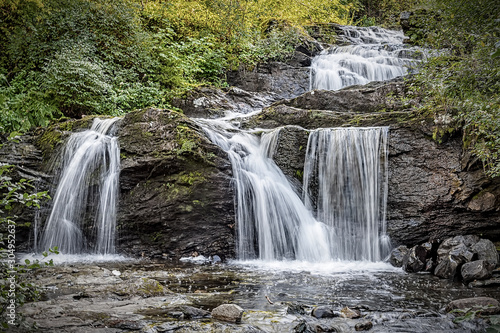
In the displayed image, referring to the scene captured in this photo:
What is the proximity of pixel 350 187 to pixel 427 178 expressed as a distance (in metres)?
1.67

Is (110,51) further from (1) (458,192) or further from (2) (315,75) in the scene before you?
(1) (458,192)

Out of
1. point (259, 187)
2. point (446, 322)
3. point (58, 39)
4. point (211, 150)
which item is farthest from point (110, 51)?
point (446, 322)

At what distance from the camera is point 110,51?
13672 millimetres

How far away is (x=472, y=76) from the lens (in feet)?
20.5

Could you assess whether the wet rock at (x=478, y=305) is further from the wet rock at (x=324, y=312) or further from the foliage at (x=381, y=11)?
the foliage at (x=381, y=11)

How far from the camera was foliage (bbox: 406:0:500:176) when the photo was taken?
5492 mm

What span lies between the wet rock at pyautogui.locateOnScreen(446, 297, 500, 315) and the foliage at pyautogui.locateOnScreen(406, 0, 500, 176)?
8.82 ft

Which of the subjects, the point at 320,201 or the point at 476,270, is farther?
the point at 320,201

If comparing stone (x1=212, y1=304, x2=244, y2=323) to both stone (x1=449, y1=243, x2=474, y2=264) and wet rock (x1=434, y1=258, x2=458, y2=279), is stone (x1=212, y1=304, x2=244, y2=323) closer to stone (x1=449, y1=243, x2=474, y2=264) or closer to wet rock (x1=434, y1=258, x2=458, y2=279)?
wet rock (x1=434, y1=258, x2=458, y2=279)

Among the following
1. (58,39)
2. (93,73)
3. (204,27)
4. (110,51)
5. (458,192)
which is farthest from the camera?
(204,27)

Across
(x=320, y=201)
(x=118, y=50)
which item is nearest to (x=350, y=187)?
(x=320, y=201)

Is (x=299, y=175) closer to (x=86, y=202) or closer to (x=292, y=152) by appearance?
(x=292, y=152)

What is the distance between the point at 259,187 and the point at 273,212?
2.17 ft

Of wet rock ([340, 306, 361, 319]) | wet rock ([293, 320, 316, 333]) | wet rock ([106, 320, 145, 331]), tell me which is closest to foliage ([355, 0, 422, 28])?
wet rock ([340, 306, 361, 319])
